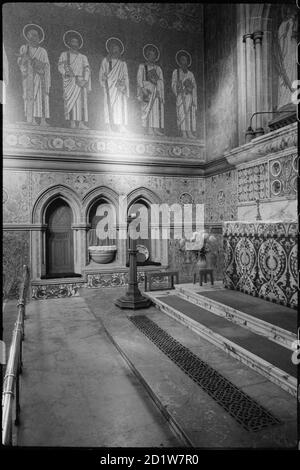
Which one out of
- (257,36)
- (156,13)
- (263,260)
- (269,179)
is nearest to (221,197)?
(269,179)

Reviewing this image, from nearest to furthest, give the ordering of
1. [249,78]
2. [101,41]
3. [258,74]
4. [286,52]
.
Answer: [286,52] → [258,74] → [249,78] → [101,41]

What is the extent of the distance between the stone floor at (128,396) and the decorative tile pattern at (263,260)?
48.9 inches

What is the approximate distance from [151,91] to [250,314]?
287 inches

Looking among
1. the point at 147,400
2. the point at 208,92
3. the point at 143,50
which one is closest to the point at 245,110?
the point at 208,92

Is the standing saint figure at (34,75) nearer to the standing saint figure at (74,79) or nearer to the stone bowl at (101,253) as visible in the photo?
the standing saint figure at (74,79)

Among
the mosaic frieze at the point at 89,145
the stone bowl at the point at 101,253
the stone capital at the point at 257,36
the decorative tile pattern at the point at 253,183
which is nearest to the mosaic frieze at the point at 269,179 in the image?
the decorative tile pattern at the point at 253,183

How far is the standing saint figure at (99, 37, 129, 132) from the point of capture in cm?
888

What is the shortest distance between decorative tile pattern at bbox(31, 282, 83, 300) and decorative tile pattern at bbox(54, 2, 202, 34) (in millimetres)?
7168

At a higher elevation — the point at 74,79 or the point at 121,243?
the point at 74,79

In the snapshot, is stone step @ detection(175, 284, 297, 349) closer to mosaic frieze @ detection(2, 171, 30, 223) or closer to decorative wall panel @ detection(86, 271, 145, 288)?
decorative wall panel @ detection(86, 271, 145, 288)

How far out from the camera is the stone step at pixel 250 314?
11.5 feet

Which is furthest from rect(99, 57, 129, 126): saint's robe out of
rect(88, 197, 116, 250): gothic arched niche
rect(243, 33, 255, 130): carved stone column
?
rect(243, 33, 255, 130): carved stone column

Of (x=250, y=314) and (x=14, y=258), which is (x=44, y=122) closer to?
(x=14, y=258)

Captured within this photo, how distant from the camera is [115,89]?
29.3 ft
